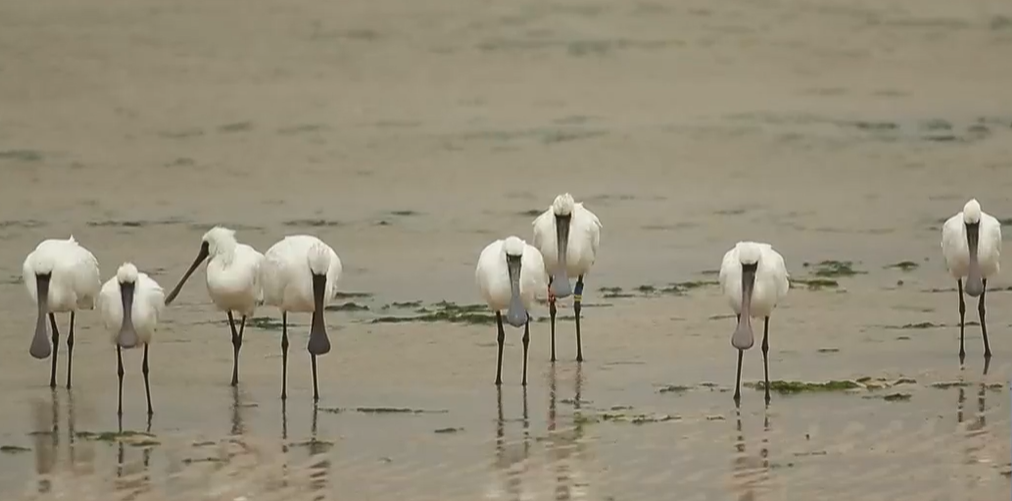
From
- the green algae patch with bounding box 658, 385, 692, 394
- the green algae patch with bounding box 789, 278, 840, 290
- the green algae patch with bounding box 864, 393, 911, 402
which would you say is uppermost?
the green algae patch with bounding box 789, 278, 840, 290

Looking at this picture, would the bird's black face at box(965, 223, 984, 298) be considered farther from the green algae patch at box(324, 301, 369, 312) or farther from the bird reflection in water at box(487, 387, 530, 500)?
the green algae patch at box(324, 301, 369, 312)

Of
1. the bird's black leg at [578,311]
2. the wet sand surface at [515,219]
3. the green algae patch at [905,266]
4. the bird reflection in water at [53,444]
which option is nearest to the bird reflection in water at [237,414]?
the wet sand surface at [515,219]

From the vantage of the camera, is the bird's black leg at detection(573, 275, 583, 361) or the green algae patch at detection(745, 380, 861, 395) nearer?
the green algae patch at detection(745, 380, 861, 395)

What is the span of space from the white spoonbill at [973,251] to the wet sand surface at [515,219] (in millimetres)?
370

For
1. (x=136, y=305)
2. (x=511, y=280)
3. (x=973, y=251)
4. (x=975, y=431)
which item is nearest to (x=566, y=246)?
(x=511, y=280)

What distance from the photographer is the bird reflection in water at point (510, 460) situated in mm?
10672

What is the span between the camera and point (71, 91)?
28734 mm

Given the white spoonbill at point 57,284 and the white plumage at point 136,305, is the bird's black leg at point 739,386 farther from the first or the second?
the white spoonbill at point 57,284

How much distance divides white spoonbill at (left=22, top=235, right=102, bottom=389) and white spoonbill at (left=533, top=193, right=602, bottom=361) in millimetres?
2890

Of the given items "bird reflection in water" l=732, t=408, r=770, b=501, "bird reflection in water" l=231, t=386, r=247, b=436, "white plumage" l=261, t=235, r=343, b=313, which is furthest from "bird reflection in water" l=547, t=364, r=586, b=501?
"bird reflection in water" l=231, t=386, r=247, b=436

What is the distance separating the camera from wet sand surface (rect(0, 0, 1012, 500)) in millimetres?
11477

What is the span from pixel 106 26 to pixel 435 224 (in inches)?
534

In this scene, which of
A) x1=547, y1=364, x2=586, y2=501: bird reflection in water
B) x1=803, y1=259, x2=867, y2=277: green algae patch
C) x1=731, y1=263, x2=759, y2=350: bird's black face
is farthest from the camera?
x1=803, y1=259, x2=867, y2=277: green algae patch

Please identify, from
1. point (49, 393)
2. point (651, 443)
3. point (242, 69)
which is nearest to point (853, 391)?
point (651, 443)
